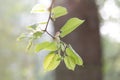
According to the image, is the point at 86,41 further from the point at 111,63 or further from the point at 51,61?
the point at 111,63

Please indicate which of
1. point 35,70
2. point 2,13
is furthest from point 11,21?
point 35,70

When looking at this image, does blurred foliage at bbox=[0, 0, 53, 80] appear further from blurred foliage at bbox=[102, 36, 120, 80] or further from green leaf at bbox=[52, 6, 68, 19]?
green leaf at bbox=[52, 6, 68, 19]

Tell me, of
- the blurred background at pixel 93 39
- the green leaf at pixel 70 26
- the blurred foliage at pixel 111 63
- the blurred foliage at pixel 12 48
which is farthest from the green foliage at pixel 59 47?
the blurred foliage at pixel 12 48

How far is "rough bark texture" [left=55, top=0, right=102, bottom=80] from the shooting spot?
2.22m

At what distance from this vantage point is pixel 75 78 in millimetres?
2223

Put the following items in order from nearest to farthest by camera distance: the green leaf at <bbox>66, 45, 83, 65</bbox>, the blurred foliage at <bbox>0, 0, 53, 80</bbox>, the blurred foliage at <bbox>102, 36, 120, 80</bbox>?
the green leaf at <bbox>66, 45, 83, 65</bbox>
the blurred foliage at <bbox>102, 36, 120, 80</bbox>
the blurred foliage at <bbox>0, 0, 53, 80</bbox>

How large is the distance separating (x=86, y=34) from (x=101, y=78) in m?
Answer: 0.28

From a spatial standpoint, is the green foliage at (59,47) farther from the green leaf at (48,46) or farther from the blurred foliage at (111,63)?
the blurred foliage at (111,63)

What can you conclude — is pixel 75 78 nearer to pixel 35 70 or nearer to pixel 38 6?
pixel 38 6

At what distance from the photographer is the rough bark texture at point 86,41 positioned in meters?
2.22

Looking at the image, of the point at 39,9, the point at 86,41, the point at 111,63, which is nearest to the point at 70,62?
the point at 39,9

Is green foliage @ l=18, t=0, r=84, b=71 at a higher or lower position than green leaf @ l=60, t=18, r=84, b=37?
lower

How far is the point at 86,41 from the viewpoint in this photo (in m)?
2.24

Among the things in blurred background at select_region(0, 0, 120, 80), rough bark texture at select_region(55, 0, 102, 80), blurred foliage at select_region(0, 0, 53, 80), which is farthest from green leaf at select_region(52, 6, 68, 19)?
blurred foliage at select_region(0, 0, 53, 80)
